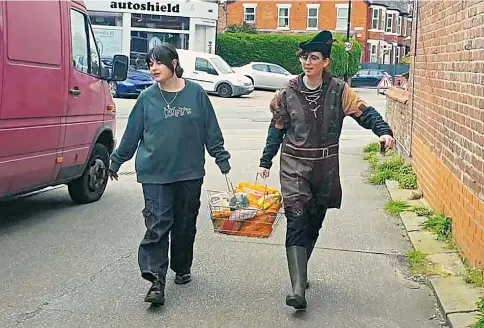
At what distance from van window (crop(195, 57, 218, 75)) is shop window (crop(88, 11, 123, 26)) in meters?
12.3

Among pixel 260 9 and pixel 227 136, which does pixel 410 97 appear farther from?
pixel 260 9

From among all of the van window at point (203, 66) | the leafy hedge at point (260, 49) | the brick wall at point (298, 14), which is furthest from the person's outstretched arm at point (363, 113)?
the brick wall at point (298, 14)

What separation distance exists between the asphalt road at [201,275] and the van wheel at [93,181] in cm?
13

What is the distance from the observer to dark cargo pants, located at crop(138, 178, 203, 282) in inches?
225

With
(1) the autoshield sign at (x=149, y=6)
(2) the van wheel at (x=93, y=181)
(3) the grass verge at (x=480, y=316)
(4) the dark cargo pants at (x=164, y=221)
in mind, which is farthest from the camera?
(1) the autoshield sign at (x=149, y=6)

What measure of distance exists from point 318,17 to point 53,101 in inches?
2260

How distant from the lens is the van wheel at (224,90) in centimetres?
3350

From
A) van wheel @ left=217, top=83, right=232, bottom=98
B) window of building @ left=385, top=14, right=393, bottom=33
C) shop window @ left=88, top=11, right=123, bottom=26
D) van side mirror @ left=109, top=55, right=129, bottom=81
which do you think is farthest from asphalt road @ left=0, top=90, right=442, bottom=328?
window of building @ left=385, top=14, right=393, bottom=33

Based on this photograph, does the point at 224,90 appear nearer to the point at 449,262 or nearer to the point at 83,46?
the point at 83,46

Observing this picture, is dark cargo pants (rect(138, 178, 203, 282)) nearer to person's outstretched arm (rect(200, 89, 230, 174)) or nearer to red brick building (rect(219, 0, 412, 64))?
person's outstretched arm (rect(200, 89, 230, 174))

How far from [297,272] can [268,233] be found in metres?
0.39

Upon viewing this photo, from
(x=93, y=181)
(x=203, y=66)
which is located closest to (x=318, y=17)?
(x=203, y=66)

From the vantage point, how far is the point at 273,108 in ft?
18.9

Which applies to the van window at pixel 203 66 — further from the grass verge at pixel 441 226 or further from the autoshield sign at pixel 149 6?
the grass verge at pixel 441 226
